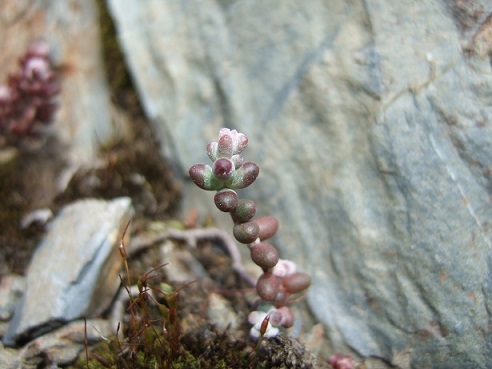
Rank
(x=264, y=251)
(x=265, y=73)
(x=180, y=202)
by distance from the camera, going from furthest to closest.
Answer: (x=180, y=202) → (x=265, y=73) → (x=264, y=251)

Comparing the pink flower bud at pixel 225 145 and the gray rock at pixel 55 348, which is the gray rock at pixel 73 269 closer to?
the gray rock at pixel 55 348

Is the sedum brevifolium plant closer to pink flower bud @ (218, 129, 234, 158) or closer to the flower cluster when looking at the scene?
pink flower bud @ (218, 129, 234, 158)

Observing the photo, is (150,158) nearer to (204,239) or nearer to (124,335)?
(204,239)

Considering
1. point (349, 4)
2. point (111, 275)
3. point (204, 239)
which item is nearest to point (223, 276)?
point (204, 239)

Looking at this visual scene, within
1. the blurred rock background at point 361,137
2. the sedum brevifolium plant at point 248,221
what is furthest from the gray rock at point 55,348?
the blurred rock background at point 361,137

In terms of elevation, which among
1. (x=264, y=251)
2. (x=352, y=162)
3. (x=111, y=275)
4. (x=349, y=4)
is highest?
(x=349, y=4)

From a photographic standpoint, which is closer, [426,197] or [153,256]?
[426,197]

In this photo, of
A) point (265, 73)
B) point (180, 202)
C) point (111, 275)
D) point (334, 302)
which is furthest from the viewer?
point (180, 202)
